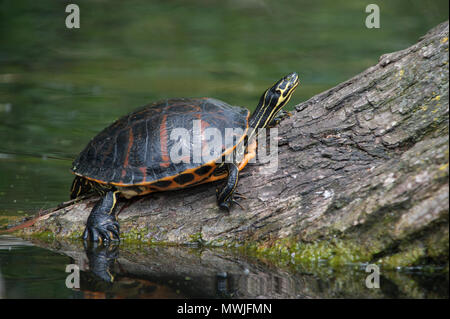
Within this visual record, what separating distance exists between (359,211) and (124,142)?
6.10ft

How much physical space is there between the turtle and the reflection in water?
0.34 meters

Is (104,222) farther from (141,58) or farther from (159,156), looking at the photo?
(141,58)

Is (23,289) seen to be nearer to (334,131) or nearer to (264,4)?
(334,131)

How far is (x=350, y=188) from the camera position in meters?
3.57

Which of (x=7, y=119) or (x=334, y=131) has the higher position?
(x=7, y=119)

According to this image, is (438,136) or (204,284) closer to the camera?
(204,284)

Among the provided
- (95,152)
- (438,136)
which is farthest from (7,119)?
(438,136)

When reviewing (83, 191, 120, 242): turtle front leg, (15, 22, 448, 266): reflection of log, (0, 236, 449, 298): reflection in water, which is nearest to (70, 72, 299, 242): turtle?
(83, 191, 120, 242): turtle front leg

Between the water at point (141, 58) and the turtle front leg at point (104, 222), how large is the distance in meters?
1.20

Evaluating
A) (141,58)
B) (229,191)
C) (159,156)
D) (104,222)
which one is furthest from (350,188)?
(141,58)

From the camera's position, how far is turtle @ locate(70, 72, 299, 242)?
155 inches

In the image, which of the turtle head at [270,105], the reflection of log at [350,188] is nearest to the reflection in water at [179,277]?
the reflection of log at [350,188]

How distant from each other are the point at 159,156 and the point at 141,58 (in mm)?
6734

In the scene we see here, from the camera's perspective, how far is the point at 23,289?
10.4ft
